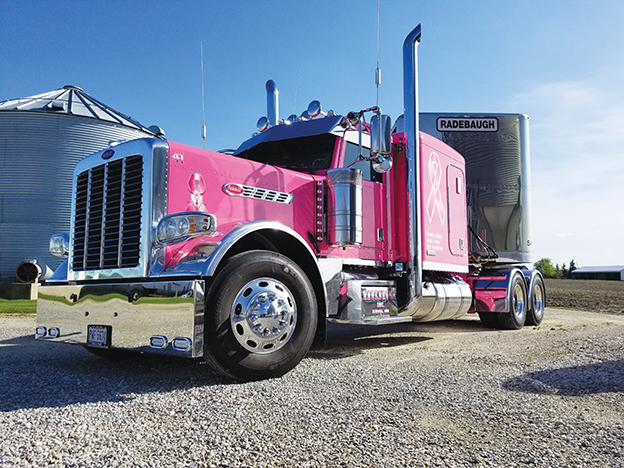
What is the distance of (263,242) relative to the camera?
451 cm

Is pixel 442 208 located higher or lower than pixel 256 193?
higher

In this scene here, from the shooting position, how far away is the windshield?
550cm

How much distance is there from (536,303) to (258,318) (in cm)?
715

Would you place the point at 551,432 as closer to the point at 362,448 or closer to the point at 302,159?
the point at 362,448

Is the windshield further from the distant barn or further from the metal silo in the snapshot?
the distant barn

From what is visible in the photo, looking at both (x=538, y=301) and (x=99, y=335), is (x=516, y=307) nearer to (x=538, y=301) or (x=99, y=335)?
(x=538, y=301)

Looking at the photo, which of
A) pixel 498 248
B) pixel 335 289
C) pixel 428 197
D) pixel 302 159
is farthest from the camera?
pixel 498 248

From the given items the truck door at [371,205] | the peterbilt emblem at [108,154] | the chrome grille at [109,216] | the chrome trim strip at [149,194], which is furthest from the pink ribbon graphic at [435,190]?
the peterbilt emblem at [108,154]

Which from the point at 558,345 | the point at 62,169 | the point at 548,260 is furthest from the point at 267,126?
the point at 548,260

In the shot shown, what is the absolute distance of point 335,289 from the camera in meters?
5.00

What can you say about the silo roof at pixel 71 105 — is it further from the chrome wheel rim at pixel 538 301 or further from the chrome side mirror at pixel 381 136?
the chrome side mirror at pixel 381 136

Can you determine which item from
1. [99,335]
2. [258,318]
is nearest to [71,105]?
[99,335]

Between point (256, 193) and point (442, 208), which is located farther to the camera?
point (442, 208)

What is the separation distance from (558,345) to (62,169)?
1898 centimetres
